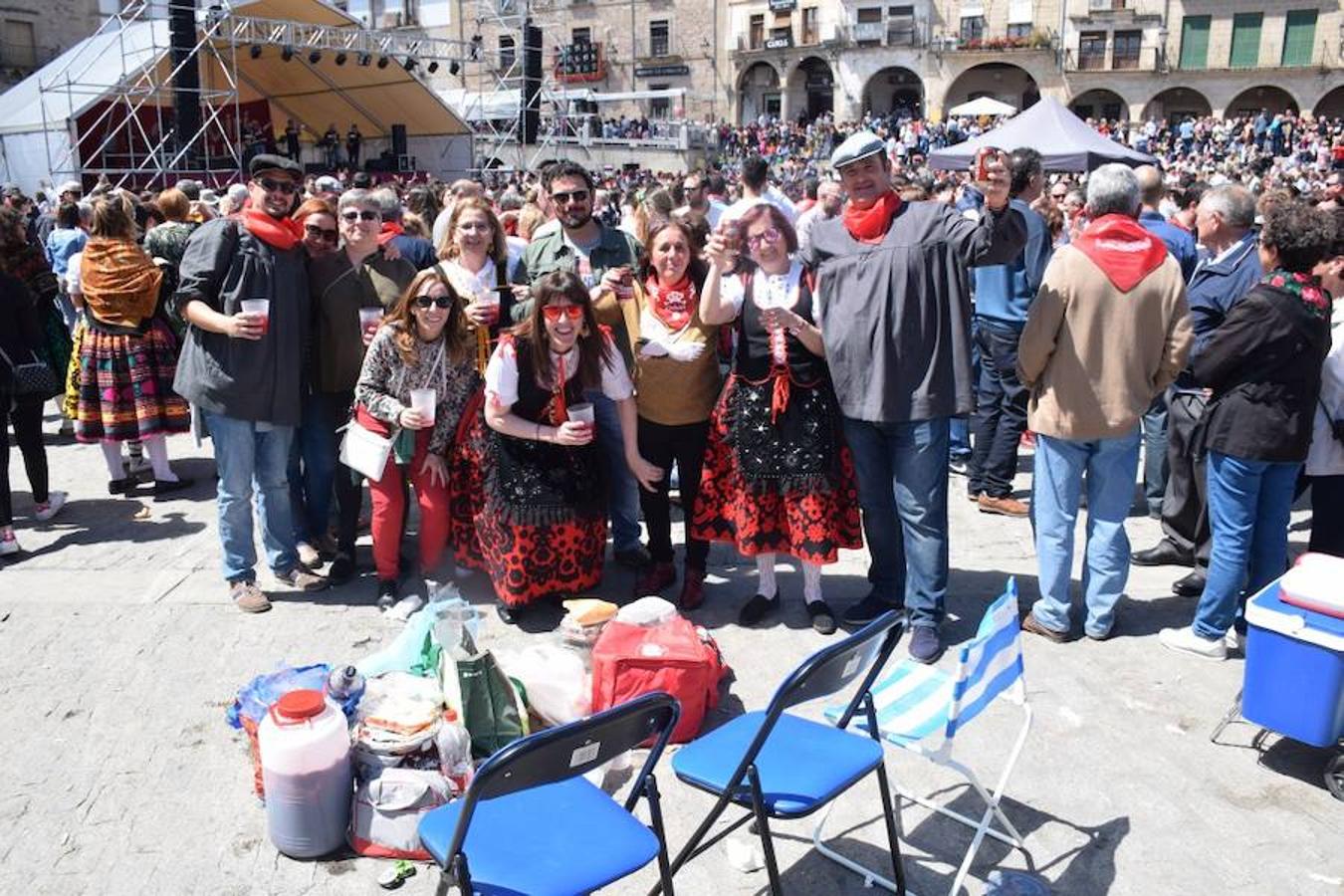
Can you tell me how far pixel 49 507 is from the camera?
5.69 metres

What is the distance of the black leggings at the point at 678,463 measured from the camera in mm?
4273

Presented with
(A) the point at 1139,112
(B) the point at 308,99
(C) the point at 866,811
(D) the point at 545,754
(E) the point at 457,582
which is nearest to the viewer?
(D) the point at 545,754

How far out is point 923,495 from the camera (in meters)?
3.86

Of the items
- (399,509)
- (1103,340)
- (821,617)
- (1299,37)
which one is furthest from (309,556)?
(1299,37)

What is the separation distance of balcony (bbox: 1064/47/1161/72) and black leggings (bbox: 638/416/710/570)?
1596 inches

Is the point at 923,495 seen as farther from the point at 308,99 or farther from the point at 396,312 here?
the point at 308,99

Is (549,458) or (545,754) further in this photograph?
(549,458)

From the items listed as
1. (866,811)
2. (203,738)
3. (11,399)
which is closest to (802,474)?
(866,811)

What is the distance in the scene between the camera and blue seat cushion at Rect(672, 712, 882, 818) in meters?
2.31

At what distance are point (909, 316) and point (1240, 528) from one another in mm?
1471

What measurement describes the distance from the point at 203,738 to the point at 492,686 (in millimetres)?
1042

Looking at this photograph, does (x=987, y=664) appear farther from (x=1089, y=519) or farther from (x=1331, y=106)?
(x=1331, y=106)

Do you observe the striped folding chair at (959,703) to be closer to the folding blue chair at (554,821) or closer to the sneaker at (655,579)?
the folding blue chair at (554,821)

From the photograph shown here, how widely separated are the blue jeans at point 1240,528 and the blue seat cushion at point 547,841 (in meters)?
2.67
